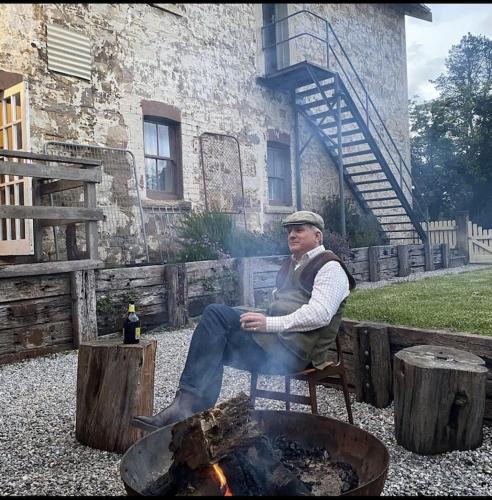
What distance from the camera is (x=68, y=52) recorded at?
301 inches

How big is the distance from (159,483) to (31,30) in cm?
727

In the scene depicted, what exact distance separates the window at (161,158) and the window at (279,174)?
8.76 feet

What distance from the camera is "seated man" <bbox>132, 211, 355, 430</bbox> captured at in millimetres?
2715

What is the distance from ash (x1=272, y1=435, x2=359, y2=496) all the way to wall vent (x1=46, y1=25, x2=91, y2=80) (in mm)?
7001

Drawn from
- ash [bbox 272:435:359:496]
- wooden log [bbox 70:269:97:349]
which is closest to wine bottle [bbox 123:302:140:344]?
ash [bbox 272:435:359:496]

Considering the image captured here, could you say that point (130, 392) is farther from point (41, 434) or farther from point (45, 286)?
point (45, 286)

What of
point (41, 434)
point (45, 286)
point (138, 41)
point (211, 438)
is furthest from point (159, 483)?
point (138, 41)

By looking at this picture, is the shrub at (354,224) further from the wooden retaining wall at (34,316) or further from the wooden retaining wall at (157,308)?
the wooden retaining wall at (34,316)

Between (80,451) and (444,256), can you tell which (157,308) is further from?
(444,256)

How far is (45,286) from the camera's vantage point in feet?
17.0

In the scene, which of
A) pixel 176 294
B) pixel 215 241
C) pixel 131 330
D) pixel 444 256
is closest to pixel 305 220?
pixel 131 330

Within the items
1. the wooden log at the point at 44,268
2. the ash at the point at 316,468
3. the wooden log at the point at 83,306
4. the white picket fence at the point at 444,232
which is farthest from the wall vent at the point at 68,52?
the white picket fence at the point at 444,232

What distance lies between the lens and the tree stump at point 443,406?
274cm

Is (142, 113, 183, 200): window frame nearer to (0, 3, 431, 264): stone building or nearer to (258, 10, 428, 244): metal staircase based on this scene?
(0, 3, 431, 264): stone building
